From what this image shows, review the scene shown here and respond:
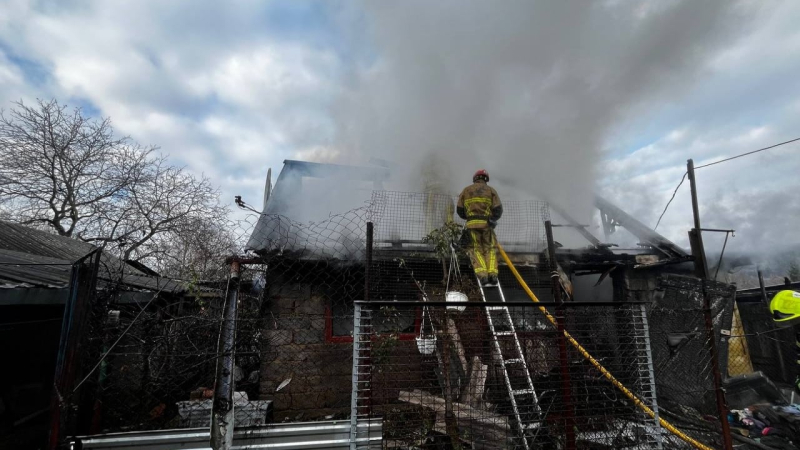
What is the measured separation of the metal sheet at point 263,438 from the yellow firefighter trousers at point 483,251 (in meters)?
3.12

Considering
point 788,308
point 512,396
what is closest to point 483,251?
point 512,396

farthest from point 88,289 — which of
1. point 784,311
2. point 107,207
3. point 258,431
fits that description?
point 107,207

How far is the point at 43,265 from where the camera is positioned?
3.87 m

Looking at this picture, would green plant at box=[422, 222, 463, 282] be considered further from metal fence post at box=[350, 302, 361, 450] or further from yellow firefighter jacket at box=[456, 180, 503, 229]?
metal fence post at box=[350, 302, 361, 450]

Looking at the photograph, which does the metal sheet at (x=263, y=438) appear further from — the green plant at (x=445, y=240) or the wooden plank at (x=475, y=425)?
the green plant at (x=445, y=240)

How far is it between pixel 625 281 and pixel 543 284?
2110mm

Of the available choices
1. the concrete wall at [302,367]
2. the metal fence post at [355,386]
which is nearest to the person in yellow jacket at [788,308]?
the metal fence post at [355,386]

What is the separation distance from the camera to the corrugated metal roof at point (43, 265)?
364cm

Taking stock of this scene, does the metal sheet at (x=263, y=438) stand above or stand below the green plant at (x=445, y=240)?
below

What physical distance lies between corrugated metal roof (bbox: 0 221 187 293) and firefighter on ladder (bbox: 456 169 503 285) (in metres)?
3.76

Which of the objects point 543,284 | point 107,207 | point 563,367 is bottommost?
point 563,367

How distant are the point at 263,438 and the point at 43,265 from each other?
325 centimetres

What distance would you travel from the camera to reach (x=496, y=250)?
5.73 m

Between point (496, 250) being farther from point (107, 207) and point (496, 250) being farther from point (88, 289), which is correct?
point (107, 207)
